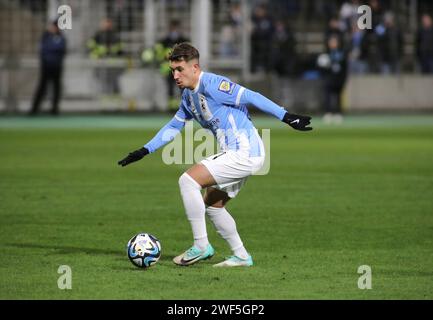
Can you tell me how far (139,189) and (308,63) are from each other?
810 inches

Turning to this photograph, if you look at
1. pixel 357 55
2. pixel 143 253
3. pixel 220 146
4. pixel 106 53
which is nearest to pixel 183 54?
pixel 220 146

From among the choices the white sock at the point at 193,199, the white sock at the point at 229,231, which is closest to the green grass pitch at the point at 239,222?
the white sock at the point at 229,231

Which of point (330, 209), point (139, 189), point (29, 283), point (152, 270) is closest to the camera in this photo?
point (29, 283)

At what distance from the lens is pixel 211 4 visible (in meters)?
36.4

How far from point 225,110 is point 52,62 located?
2281 centimetres

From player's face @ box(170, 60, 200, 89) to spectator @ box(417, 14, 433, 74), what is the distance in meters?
27.8

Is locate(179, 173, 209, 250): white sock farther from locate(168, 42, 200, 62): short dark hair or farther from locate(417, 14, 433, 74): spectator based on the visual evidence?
locate(417, 14, 433, 74): spectator

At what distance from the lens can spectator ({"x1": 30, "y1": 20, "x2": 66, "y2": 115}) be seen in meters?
31.8

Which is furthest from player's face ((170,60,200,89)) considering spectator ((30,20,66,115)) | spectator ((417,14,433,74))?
spectator ((417,14,433,74))

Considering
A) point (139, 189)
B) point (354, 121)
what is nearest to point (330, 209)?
point (139, 189)

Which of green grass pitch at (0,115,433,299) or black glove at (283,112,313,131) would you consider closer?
green grass pitch at (0,115,433,299)

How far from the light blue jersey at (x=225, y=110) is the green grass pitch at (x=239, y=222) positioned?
3.66 ft

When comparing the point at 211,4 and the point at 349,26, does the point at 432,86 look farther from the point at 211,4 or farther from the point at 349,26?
the point at 211,4

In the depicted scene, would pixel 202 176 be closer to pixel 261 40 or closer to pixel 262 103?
pixel 262 103
